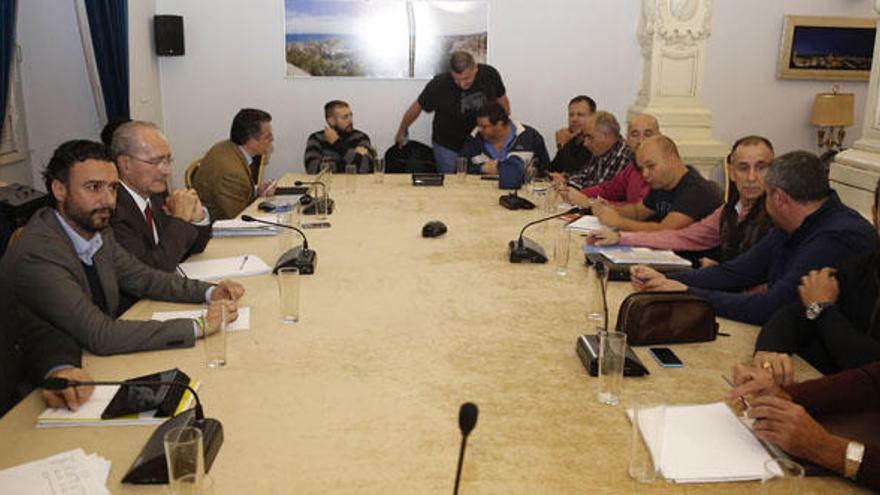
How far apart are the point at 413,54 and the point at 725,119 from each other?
3.09 m

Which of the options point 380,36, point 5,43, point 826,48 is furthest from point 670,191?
point 826,48

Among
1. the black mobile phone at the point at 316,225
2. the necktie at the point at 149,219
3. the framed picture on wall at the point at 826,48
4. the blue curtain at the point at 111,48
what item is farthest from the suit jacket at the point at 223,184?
the framed picture on wall at the point at 826,48

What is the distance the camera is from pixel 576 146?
612cm

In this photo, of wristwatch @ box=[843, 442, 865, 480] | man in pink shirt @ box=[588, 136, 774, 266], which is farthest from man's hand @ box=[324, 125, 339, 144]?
wristwatch @ box=[843, 442, 865, 480]

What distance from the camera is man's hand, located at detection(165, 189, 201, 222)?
342 cm

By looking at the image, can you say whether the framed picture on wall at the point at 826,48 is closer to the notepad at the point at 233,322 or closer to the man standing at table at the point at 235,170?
the man standing at table at the point at 235,170

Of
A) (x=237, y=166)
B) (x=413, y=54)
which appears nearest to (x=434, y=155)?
(x=413, y=54)

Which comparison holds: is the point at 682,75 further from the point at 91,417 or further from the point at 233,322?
the point at 91,417

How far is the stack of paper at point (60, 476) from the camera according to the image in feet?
4.89

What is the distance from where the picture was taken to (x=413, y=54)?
7.44 metres

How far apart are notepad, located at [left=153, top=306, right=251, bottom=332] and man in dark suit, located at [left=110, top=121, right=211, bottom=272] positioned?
52 cm

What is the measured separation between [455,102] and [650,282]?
4.54m

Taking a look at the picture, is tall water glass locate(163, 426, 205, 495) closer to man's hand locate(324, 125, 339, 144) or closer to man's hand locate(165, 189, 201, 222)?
man's hand locate(165, 189, 201, 222)

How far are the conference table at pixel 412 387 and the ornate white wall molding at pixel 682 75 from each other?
3.84 meters
